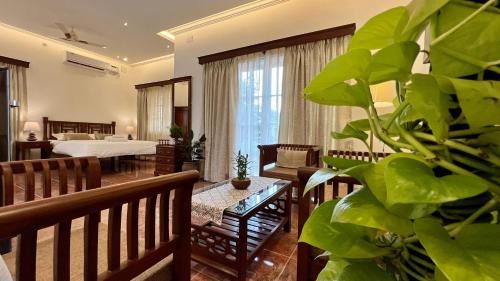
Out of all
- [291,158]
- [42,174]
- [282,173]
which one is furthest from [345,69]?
[291,158]

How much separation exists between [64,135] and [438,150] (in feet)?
21.4

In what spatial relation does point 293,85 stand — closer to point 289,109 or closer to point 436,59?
point 289,109

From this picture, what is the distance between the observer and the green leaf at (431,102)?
25 cm

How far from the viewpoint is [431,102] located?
0.86ft

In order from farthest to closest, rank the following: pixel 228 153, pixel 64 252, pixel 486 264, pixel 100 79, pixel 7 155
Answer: pixel 100 79
pixel 228 153
pixel 7 155
pixel 64 252
pixel 486 264

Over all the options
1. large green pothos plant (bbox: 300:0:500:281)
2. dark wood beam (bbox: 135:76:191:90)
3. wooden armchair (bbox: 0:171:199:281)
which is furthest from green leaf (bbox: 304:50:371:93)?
dark wood beam (bbox: 135:76:191:90)

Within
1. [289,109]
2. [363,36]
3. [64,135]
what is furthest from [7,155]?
[64,135]

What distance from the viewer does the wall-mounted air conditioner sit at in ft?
18.2

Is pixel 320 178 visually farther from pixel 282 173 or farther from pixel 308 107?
pixel 308 107

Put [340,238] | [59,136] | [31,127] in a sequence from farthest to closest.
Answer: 1. [59,136]
2. [31,127]
3. [340,238]

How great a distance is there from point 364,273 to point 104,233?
136cm

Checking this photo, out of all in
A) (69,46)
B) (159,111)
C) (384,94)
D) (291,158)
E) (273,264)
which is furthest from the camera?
(159,111)

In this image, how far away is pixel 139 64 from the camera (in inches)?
270

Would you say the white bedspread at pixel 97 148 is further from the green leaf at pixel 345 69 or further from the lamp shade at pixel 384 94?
the green leaf at pixel 345 69
